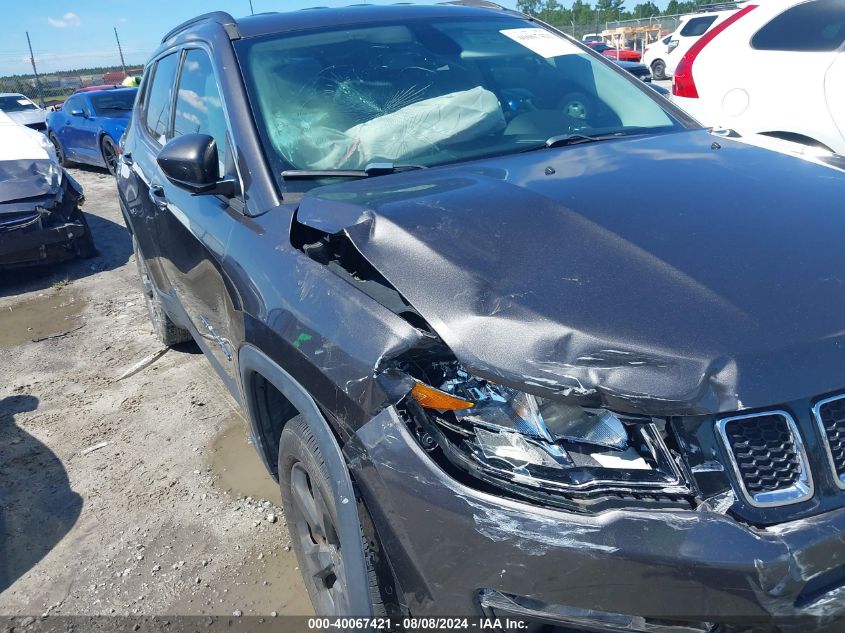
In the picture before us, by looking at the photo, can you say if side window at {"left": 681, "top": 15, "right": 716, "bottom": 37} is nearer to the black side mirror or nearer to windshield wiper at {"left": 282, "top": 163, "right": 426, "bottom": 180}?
windshield wiper at {"left": 282, "top": 163, "right": 426, "bottom": 180}

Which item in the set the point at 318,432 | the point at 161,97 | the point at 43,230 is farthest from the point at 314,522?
the point at 43,230

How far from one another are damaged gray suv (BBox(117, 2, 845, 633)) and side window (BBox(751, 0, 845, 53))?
3.56 metres

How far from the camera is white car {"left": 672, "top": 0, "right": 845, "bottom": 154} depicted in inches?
203

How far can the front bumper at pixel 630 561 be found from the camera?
1367 millimetres

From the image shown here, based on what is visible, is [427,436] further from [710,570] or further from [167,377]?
[167,377]

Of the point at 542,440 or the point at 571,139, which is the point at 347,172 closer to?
the point at 571,139

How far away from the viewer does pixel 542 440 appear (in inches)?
60.4

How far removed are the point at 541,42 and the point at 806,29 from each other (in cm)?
330

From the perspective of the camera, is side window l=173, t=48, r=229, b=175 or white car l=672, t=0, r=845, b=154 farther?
white car l=672, t=0, r=845, b=154

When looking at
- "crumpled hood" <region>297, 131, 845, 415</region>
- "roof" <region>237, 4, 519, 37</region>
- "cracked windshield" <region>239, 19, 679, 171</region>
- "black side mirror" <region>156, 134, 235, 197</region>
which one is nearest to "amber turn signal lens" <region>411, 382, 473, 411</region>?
"crumpled hood" <region>297, 131, 845, 415</region>

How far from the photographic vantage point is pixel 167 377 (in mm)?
4570

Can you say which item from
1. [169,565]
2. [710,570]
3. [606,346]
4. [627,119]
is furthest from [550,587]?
[627,119]

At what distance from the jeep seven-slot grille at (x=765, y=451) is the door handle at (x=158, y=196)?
105 inches

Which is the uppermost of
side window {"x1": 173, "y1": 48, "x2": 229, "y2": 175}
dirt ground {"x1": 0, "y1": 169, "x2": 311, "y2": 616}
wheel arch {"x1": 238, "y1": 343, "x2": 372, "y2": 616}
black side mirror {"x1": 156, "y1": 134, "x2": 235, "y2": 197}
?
side window {"x1": 173, "y1": 48, "x2": 229, "y2": 175}
